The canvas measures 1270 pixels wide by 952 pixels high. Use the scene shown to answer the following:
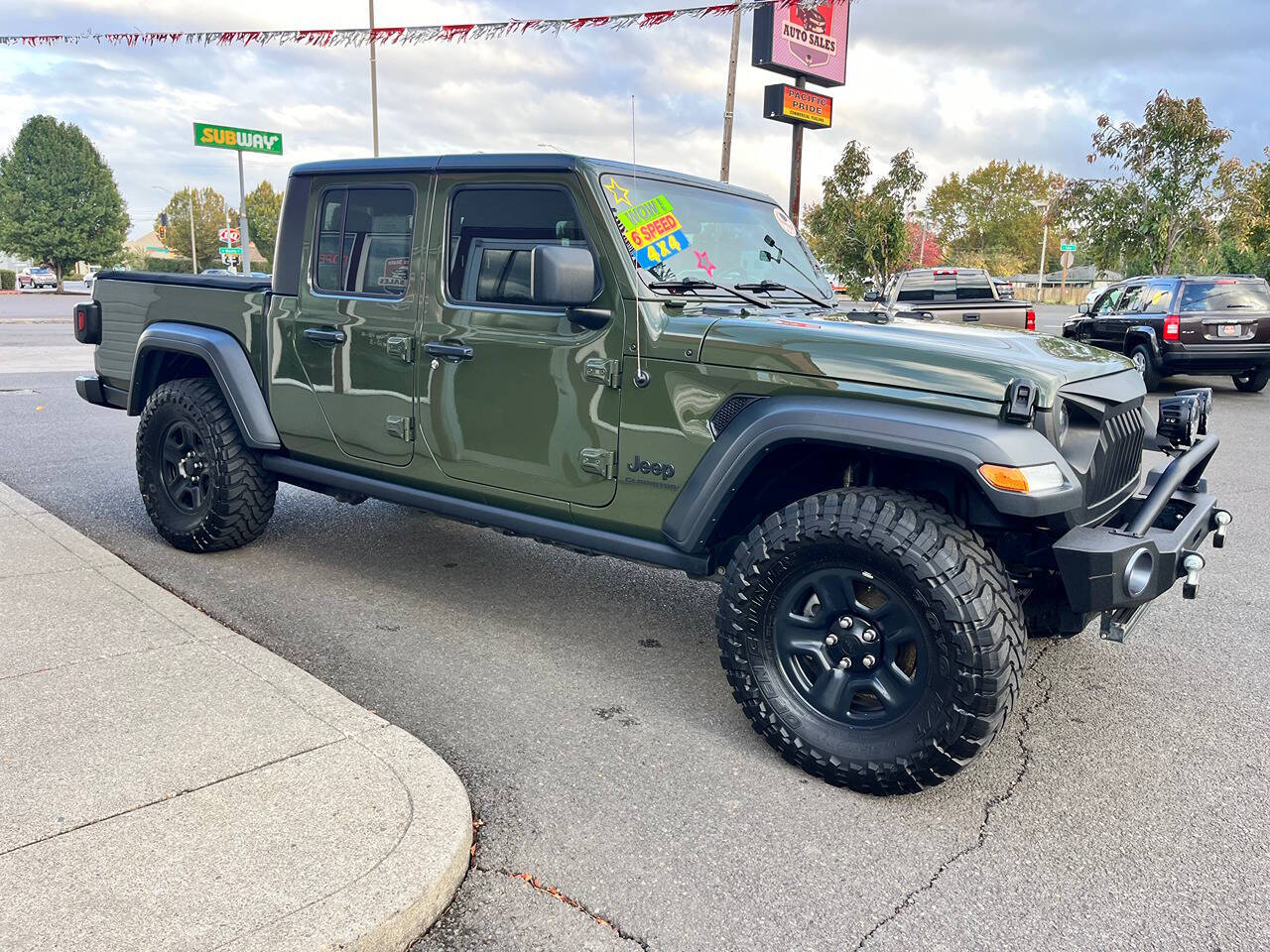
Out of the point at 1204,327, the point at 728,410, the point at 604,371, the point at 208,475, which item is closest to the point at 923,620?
the point at 728,410

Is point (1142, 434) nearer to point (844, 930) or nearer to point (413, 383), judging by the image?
point (844, 930)

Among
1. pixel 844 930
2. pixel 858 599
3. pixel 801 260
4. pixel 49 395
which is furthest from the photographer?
pixel 49 395

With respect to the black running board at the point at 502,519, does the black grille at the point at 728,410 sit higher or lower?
higher

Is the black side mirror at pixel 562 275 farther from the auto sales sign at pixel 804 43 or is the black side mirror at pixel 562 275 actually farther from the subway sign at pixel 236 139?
the subway sign at pixel 236 139

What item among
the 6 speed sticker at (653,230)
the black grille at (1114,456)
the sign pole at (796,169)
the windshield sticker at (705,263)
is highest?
the sign pole at (796,169)

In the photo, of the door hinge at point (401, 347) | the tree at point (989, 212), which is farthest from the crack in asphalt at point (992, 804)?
the tree at point (989, 212)

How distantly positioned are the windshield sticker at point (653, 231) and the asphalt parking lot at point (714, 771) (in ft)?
5.27

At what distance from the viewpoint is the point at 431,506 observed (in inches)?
161

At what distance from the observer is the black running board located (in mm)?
3436

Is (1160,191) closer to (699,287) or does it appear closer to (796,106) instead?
(796,106)

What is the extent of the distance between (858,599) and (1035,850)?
2.78 ft

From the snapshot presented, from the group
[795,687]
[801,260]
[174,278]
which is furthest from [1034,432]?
[174,278]

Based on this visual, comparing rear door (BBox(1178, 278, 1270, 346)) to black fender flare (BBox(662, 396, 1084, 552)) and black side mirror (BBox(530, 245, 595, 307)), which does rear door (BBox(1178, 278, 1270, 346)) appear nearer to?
black fender flare (BBox(662, 396, 1084, 552))

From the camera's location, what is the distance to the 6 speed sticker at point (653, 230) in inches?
140
